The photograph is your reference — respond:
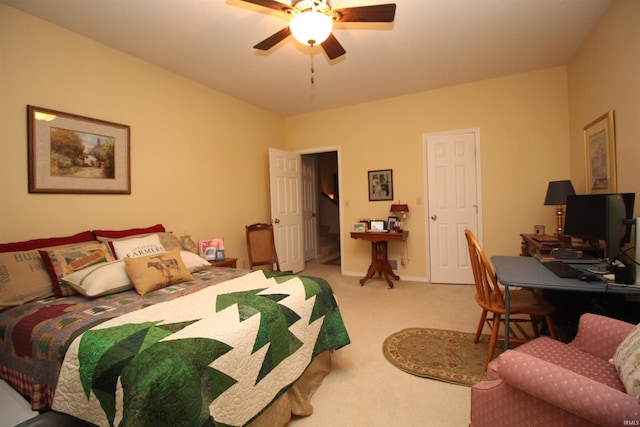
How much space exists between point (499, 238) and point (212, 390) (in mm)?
3907

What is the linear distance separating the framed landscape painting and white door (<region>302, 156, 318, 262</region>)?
141 inches

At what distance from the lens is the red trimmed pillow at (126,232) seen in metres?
2.49

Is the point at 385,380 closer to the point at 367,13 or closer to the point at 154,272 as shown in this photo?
the point at 154,272

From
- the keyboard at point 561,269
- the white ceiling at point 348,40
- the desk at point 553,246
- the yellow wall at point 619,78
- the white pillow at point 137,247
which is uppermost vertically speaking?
the white ceiling at point 348,40

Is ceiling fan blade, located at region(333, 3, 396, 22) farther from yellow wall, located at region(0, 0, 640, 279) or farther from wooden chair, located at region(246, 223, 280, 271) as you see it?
wooden chair, located at region(246, 223, 280, 271)

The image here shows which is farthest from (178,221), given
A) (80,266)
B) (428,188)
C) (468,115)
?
(468,115)

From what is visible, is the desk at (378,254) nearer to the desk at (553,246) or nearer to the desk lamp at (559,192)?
the desk at (553,246)

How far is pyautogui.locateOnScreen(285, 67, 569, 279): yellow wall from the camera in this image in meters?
3.60

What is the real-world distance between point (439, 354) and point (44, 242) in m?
3.06

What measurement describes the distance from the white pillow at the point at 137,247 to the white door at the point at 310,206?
3.59m

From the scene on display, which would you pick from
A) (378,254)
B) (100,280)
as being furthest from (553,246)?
(100,280)

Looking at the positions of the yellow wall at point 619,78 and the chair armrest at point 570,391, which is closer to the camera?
the chair armrest at point 570,391

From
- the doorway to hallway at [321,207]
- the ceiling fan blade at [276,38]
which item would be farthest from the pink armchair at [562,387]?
the doorway to hallway at [321,207]

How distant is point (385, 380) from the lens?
1943mm
